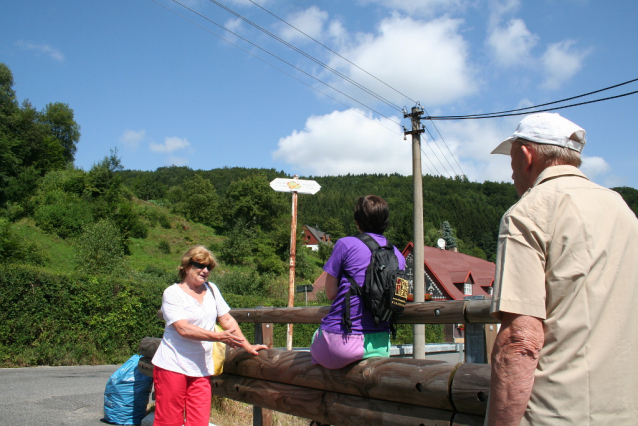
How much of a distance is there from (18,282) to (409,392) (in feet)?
45.9

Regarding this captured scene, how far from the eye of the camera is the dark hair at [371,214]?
10.0 feet

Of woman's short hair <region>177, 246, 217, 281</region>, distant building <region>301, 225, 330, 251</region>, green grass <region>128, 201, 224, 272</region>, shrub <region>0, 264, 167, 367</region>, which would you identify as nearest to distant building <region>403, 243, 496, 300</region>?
shrub <region>0, 264, 167, 367</region>

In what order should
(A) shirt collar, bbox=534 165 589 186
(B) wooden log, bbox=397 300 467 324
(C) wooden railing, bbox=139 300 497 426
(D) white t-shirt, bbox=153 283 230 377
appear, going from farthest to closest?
(D) white t-shirt, bbox=153 283 230 377 → (B) wooden log, bbox=397 300 467 324 → (C) wooden railing, bbox=139 300 497 426 → (A) shirt collar, bbox=534 165 589 186

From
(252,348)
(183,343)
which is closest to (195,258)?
(183,343)

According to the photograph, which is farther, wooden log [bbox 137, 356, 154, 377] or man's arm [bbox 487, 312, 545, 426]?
wooden log [bbox 137, 356, 154, 377]

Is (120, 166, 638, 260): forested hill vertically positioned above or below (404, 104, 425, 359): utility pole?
above

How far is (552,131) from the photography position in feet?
5.40

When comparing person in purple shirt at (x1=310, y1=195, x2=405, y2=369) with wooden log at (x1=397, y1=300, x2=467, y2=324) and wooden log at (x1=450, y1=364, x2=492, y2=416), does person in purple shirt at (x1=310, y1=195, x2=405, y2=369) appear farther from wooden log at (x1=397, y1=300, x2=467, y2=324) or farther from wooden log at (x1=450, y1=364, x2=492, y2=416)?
wooden log at (x1=450, y1=364, x2=492, y2=416)

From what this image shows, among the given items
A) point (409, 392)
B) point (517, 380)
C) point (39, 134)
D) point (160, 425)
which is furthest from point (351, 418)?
point (39, 134)

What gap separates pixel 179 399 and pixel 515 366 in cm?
272

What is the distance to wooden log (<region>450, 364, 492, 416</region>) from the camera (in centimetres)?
223

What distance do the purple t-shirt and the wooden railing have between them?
0.82 ft

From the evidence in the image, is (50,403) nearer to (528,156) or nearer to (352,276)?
(352,276)

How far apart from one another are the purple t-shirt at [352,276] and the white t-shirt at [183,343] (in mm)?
1181
